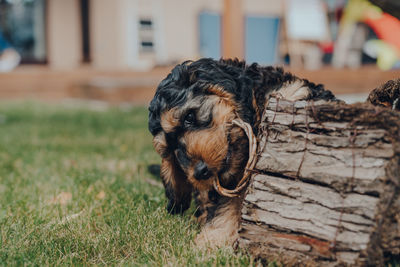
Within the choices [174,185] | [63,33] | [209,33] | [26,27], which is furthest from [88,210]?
[26,27]

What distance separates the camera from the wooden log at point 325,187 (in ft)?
6.45

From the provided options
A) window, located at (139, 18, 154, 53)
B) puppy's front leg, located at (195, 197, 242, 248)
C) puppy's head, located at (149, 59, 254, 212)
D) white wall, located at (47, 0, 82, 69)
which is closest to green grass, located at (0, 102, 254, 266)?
puppy's front leg, located at (195, 197, 242, 248)

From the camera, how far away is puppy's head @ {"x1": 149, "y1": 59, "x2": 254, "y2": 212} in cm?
269

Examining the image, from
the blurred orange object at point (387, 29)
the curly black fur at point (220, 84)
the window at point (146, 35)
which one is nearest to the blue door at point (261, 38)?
the window at point (146, 35)

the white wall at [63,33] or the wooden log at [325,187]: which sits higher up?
the white wall at [63,33]

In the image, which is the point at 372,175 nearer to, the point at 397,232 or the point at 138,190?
the point at 397,232

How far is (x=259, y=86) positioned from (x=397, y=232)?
133cm

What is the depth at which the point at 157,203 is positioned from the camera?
3.24m

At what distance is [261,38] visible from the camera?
16.9m

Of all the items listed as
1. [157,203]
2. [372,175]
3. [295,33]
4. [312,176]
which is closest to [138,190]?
[157,203]

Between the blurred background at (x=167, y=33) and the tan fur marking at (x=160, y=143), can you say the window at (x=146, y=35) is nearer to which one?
the blurred background at (x=167, y=33)

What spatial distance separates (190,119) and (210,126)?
0.47ft

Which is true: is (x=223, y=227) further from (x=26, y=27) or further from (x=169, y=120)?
(x=26, y=27)

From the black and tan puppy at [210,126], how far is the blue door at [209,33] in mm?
13067
